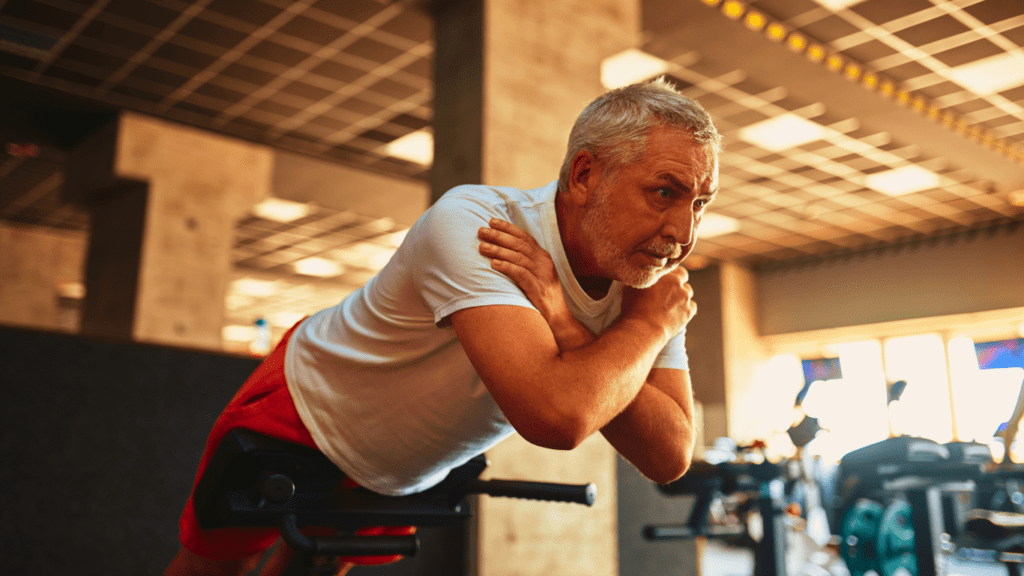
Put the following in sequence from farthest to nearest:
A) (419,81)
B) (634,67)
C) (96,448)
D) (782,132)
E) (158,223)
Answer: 1. (782,132)
2. (158,223)
3. (419,81)
4. (634,67)
5. (96,448)

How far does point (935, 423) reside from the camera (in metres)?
10.3

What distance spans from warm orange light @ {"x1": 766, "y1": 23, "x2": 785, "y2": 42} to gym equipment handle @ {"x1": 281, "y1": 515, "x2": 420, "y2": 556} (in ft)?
17.1

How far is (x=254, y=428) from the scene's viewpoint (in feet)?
4.00

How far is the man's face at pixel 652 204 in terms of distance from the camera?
1.13 m

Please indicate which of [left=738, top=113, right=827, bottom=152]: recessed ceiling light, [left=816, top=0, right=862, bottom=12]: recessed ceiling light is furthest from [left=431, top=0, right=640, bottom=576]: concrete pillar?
[left=738, top=113, right=827, bottom=152]: recessed ceiling light

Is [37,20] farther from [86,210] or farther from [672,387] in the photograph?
[672,387]

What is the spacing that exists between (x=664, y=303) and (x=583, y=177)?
24 centimetres

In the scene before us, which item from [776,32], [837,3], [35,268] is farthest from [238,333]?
[837,3]

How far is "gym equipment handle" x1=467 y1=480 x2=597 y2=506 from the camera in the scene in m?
1.23

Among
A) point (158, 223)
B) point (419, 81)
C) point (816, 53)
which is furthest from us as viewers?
point (158, 223)

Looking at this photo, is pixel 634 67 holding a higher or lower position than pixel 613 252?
higher

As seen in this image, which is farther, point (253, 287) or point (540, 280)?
point (253, 287)

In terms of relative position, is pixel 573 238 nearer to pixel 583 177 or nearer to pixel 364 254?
pixel 583 177

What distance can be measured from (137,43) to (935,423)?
10441mm
